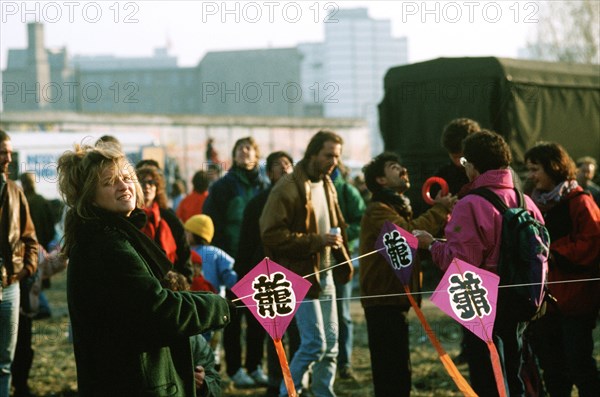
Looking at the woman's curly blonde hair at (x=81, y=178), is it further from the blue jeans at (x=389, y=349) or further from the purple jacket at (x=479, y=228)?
the blue jeans at (x=389, y=349)

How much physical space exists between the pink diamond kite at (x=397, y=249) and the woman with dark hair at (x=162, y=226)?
1.34 m

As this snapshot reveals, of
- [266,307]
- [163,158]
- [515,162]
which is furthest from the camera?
[163,158]

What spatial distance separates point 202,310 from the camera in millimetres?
3744

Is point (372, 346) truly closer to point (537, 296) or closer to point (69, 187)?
point (537, 296)

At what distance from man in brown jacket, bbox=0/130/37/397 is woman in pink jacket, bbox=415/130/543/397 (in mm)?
2781

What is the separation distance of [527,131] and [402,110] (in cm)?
172

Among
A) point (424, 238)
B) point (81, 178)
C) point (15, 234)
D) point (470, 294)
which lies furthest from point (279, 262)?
point (81, 178)

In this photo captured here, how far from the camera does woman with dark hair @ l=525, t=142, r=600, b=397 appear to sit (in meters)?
6.16

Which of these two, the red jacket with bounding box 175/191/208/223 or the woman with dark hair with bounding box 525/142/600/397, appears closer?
the woman with dark hair with bounding box 525/142/600/397

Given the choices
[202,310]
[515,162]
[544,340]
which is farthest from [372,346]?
[515,162]

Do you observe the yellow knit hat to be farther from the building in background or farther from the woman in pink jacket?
the building in background

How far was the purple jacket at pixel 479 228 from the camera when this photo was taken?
5.30 m

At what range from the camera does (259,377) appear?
330 inches

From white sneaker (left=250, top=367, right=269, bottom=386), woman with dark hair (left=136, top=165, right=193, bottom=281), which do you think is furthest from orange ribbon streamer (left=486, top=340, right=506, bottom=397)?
white sneaker (left=250, top=367, right=269, bottom=386)
